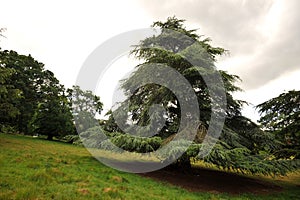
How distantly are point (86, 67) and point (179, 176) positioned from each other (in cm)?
805

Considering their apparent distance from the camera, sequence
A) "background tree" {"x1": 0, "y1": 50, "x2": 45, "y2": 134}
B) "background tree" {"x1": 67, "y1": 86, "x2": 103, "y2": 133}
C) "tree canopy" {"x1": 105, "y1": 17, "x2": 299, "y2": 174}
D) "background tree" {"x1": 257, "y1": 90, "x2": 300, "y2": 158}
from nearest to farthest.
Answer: "background tree" {"x1": 257, "y1": 90, "x2": 300, "y2": 158}
"tree canopy" {"x1": 105, "y1": 17, "x2": 299, "y2": 174}
"background tree" {"x1": 0, "y1": 50, "x2": 45, "y2": 134}
"background tree" {"x1": 67, "y1": 86, "x2": 103, "y2": 133}

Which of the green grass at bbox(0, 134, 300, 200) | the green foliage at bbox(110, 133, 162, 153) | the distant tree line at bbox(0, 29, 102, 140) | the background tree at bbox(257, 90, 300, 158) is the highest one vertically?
the distant tree line at bbox(0, 29, 102, 140)

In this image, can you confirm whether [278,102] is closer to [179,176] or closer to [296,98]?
[296,98]

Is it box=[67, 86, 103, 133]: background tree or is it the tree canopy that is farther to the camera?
box=[67, 86, 103, 133]: background tree

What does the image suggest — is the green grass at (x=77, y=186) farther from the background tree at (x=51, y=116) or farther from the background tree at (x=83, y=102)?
the background tree at (x=83, y=102)

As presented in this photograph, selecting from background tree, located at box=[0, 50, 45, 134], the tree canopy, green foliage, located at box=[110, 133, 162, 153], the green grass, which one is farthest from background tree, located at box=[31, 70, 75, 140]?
green foliage, located at box=[110, 133, 162, 153]

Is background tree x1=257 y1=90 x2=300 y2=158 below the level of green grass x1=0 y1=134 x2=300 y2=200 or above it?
above

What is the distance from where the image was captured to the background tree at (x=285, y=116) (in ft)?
39.2

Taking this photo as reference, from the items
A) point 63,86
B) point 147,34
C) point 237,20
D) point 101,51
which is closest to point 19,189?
point 101,51

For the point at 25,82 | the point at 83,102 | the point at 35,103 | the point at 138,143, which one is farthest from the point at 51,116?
the point at 138,143

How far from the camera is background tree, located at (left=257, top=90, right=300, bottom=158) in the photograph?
1195 centimetres

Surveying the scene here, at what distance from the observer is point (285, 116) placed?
41.2ft

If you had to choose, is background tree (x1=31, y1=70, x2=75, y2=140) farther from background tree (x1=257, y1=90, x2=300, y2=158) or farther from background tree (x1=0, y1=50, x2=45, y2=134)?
background tree (x1=257, y1=90, x2=300, y2=158)

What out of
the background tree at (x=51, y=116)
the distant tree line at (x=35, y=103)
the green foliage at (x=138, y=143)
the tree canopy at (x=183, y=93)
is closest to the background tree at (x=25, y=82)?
the distant tree line at (x=35, y=103)
